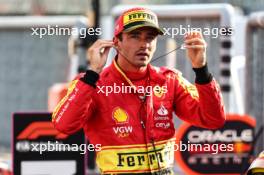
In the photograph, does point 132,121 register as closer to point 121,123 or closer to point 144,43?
point 121,123

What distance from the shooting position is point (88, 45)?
44.9 feet

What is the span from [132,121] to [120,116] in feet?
0.23

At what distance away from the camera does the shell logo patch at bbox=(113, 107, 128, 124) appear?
5945mm

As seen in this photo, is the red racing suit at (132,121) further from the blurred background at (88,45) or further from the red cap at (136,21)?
the blurred background at (88,45)

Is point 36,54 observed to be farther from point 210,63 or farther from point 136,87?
point 136,87

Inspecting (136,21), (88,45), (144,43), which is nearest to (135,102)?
(144,43)

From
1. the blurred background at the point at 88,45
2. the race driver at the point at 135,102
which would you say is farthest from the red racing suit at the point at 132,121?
the blurred background at the point at 88,45

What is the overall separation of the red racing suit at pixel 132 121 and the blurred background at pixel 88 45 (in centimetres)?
221

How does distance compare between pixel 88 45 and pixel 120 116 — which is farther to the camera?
pixel 88 45
